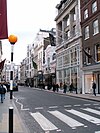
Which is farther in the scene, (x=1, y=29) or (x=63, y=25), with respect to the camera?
(x=63, y=25)

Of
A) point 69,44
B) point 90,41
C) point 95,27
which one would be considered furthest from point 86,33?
point 69,44

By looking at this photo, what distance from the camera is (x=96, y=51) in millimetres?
35438

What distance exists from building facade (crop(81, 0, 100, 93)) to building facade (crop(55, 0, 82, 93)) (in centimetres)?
239

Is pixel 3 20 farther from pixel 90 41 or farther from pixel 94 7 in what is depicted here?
pixel 94 7

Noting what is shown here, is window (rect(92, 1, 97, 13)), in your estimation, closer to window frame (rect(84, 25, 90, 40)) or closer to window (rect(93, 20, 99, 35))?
window (rect(93, 20, 99, 35))

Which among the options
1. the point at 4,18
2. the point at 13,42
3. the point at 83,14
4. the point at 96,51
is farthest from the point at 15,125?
the point at 83,14

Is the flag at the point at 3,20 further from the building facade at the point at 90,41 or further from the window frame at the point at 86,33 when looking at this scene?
the window frame at the point at 86,33

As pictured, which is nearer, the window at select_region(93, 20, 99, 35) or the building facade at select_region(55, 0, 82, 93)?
the window at select_region(93, 20, 99, 35)

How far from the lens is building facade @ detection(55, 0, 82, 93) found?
4409 cm

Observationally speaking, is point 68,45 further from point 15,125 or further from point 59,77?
point 15,125

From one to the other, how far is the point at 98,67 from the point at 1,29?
25.6m

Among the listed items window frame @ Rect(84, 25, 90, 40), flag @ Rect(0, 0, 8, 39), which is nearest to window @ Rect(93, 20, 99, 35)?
window frame @ Rect(84, 25, 90, 40)

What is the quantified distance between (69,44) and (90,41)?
1310cm

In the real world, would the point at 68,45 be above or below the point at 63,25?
below
